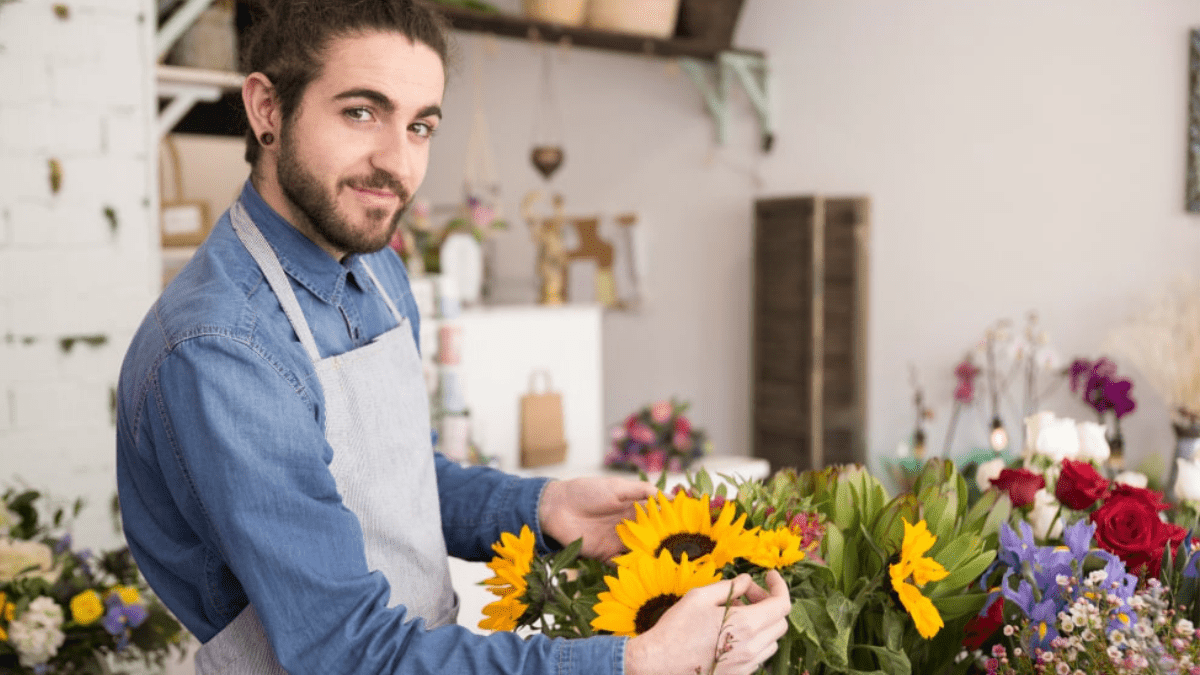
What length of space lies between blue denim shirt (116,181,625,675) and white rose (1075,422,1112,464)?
0.62 meters

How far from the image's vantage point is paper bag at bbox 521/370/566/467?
3746 mm

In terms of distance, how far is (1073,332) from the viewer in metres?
3.63

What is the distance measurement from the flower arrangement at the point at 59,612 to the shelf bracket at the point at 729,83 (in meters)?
3.60

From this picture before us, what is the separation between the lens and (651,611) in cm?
84

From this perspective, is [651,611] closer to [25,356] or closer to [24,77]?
[25,356]

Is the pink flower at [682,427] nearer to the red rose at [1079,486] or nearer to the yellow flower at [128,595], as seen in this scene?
the yellow flower at [128,595]

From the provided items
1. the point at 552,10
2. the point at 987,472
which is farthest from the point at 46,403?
the point at 552,10

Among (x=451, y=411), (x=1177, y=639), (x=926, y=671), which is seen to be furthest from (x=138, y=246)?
(x=1177, y=639)

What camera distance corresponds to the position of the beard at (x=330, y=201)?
1.00 m

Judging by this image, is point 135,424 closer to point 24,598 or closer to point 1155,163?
point 24,598

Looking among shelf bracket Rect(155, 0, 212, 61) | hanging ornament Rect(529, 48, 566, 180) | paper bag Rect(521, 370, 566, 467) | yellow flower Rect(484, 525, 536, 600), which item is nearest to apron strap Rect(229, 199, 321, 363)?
yellow flower Rect(484, 525, 536, 600)

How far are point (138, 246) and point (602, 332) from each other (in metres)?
3.28

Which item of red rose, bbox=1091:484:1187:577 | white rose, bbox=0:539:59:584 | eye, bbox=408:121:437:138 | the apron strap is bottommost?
white rose, bbox=0:539:59:584

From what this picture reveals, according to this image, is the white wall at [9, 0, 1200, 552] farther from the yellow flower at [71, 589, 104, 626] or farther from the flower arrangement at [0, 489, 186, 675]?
the yellow flower at [71, 589, 104, 626]
